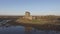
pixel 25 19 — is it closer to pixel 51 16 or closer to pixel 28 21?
pixel 28 21

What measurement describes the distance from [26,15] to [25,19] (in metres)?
1.67

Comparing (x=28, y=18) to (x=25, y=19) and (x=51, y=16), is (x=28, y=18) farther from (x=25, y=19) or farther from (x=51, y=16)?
(x=51, y=16)

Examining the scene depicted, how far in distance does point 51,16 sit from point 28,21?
28.0 feet

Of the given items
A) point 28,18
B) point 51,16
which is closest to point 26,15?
point 28,18

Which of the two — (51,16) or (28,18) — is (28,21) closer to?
(28,18)

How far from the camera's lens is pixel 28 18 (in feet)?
161

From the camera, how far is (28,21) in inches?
1923

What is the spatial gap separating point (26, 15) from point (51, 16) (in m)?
8.94

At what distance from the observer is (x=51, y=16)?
168ft

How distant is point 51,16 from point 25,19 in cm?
918

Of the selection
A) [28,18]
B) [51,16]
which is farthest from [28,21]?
[51,16]

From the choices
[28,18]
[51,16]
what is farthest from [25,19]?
[51,16]

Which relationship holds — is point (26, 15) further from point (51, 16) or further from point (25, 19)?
point (51, 16)

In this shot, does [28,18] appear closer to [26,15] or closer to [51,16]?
[26,15]
